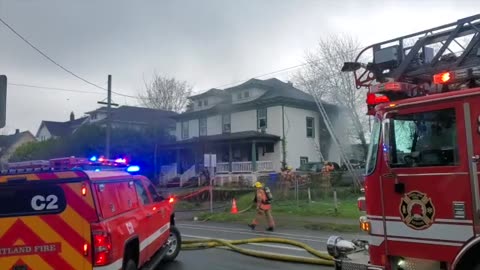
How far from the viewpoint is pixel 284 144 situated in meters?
37.9

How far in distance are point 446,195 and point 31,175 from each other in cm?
476

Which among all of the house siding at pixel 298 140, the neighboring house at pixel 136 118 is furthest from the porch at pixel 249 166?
the neighboring house at pixel 136 118

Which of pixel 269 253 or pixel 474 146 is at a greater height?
pixel 474 146

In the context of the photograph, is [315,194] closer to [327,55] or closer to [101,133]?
[327,55]

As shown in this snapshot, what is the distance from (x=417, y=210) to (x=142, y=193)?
479 centimetres

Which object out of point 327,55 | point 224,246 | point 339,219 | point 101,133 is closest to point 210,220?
point 339,219

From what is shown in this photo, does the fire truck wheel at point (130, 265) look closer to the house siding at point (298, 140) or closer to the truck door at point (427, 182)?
the truck door at point (427, 182)

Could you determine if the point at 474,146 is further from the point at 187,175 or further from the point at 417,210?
the point at 187,175

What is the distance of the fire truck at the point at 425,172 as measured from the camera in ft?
16.2

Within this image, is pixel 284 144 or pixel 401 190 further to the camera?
pixel 284 144

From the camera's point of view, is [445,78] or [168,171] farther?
[168,171]

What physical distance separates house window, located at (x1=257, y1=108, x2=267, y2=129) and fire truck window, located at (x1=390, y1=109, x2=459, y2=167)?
3387 cm

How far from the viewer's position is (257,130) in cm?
3972

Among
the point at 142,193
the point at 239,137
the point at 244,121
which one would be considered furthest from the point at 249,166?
the point at 142,193
